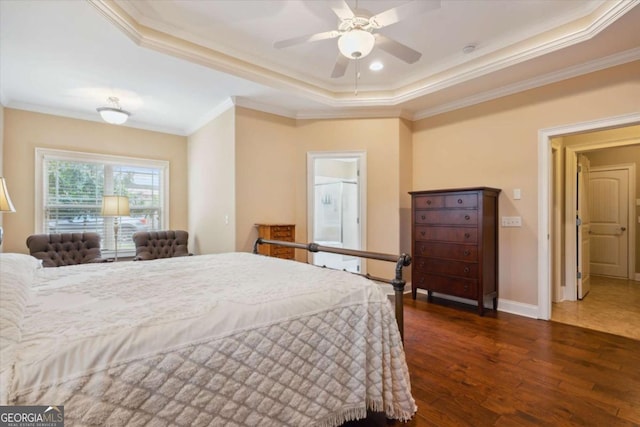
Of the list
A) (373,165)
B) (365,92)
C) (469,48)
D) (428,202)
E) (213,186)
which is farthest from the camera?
(213,186)

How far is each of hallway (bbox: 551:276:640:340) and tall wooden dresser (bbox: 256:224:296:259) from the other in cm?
313

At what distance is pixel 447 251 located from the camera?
374 centimetres

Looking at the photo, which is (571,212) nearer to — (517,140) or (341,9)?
(517,140)

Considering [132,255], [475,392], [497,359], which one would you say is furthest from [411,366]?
[132,255]

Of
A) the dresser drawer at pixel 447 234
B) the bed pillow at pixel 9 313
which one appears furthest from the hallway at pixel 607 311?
the bed pillow at pixel 9 313

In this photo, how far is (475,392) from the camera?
198 centimetres

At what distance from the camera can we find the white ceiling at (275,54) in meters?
2.54

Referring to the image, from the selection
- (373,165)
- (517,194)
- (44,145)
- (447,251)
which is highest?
(44,145)

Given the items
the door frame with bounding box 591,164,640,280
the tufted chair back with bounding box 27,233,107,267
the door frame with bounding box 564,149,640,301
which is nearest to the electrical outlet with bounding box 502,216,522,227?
the door frame with bounding box 564,149,640,301

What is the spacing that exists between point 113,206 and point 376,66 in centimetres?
396

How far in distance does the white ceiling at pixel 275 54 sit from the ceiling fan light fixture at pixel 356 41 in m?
0.52

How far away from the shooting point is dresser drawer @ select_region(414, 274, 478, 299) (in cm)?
351

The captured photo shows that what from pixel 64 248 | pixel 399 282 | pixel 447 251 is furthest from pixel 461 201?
pixel 64 248

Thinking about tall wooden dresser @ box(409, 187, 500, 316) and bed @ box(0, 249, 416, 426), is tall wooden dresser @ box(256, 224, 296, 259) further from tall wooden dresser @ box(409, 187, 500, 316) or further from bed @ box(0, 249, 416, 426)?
bed @ box(0, 249, 416, 426)
